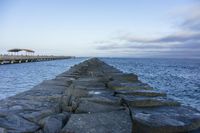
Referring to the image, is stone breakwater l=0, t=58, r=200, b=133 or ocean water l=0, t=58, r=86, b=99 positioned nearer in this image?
stone breakwater l=0, t=58, r=200, b=133

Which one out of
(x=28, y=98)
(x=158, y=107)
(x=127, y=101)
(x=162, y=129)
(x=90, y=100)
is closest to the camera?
(x=162, y=129)

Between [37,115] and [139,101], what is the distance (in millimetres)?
1768

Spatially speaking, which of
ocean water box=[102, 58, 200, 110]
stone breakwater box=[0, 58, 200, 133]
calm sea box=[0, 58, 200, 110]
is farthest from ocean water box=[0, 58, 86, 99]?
ocean water box=[102, 58, 200, 110]

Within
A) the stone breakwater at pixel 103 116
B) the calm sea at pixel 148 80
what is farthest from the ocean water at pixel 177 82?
the stone breakwater at pixel 103 116

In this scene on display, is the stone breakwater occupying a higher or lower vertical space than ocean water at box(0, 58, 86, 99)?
higher

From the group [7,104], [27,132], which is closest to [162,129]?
[27,132]

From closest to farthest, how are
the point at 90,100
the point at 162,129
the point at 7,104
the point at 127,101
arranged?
1. the point at 162,129
2. the point at 127,101
3. the point at 90,100
4. the point at 7,104

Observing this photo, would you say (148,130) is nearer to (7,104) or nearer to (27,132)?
(27,132)

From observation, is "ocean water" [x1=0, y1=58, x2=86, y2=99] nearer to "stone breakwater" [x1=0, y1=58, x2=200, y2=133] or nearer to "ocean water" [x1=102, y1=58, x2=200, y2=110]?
"stone breakwater" [x1=0, y1=58, x2=200, y2=133]

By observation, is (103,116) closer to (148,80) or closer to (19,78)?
(19,78)

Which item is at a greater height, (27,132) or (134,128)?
(134,128)

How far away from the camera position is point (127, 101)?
4.68m

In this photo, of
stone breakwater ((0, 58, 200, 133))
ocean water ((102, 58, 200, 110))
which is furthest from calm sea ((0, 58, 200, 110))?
stone breakwater ((0, 58, 200, 133))

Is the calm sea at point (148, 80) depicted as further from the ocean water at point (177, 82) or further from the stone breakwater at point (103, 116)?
the stone breakwater at point (103, 116)
